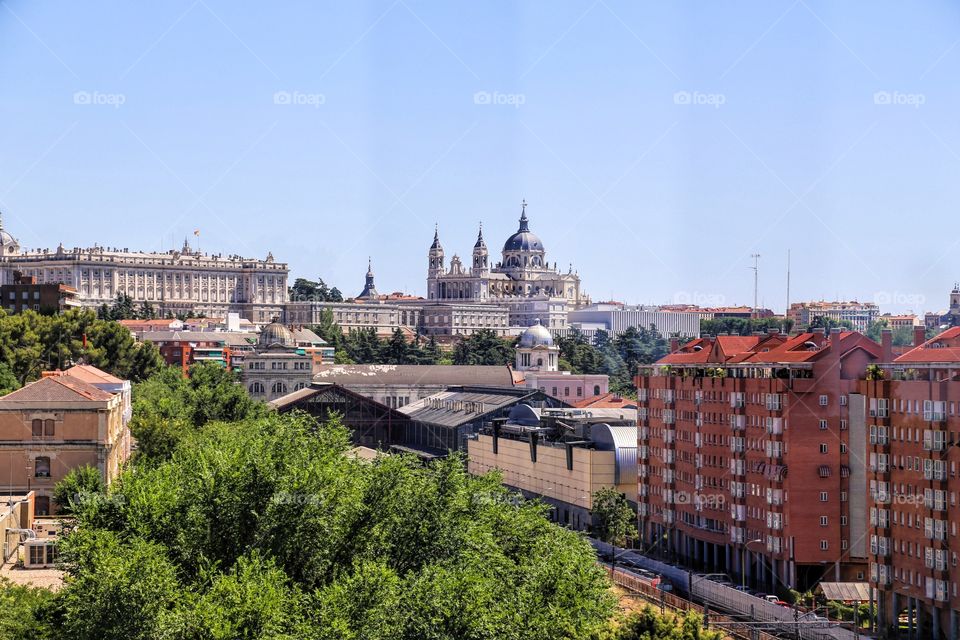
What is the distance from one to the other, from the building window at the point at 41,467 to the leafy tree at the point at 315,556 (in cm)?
1244

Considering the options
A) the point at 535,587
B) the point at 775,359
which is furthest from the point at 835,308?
the point at 535,587

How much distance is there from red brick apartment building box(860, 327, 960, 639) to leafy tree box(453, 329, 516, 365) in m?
104

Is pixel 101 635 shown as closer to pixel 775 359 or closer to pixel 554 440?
pixel 775 359

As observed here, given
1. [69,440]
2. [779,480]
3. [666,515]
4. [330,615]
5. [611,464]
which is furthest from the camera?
[611,464]

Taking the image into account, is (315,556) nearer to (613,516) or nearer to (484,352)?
(613,516)

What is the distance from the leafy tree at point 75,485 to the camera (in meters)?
51.0

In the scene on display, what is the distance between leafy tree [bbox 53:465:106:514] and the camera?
50969mm

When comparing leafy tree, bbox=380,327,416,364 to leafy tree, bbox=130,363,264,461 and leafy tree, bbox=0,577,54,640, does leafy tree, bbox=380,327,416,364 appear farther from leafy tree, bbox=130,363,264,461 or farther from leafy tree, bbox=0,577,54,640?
leafy tree, bbox=0,577,54,640

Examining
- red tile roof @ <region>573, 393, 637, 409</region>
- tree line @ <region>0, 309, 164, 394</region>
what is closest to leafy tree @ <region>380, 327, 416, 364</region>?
tree line @ <region>0, 309, 164, 394</region>

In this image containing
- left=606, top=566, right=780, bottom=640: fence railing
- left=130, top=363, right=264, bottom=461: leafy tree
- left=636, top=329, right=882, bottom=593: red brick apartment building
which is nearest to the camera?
left=606, top=566, right=780, bottom=640: fence railing

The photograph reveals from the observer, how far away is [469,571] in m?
33.7

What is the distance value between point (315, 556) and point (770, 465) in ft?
66.3

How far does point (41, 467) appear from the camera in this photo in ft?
182

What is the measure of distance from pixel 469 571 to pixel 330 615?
3.53m
